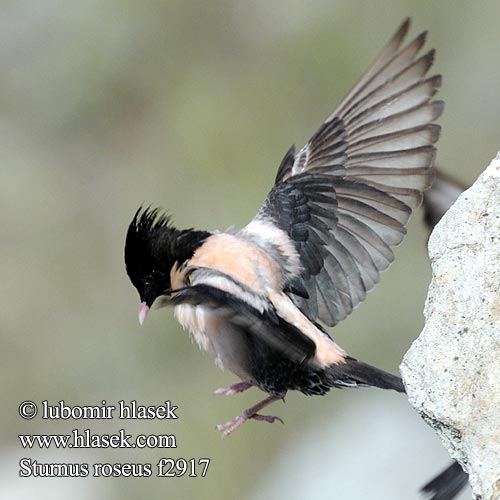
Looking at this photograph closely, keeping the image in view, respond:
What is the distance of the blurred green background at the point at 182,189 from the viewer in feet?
31.2

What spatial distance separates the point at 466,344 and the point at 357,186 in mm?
2300

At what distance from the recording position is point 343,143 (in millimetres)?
6484

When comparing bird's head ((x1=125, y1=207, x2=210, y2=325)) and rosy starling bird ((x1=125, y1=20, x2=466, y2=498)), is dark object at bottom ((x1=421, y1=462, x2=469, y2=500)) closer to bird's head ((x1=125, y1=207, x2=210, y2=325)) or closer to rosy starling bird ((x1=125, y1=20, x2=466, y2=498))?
rosy starling bird ((x1=125, y1=20, x2=466, y2=498))

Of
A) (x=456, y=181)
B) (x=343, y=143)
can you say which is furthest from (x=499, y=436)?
(x=456, y=181)

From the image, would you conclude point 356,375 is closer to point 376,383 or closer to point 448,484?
point 376,383

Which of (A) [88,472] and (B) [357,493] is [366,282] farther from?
(A) [88,472]

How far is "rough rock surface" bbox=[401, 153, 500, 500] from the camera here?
3932mm

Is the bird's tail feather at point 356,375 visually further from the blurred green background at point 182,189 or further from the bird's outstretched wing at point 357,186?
the blurred green background at point 182,189

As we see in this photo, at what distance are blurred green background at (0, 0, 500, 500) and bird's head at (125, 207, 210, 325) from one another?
3.65m

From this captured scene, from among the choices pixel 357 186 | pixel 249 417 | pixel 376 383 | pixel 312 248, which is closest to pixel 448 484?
pixel 376 383

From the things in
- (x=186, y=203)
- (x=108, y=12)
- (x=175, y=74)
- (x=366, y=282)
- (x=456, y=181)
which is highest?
(x=108, y=12)

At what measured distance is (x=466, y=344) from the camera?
4.05 meters

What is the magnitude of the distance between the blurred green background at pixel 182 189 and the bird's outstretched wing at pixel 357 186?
3197mm

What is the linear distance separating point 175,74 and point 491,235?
8.82m
